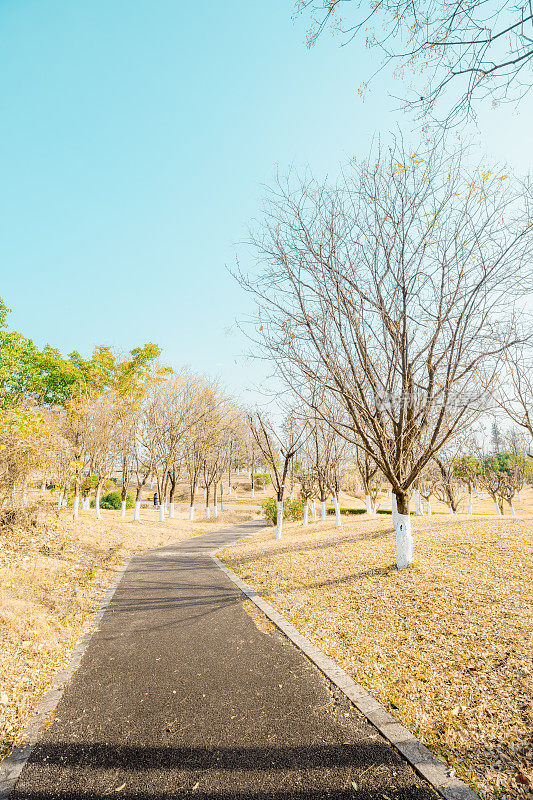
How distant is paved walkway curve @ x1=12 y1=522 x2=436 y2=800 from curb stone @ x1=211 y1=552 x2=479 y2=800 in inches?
3.4

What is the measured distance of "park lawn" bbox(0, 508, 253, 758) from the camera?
420cm

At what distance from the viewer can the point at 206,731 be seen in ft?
11.1

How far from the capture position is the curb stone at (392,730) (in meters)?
2.67

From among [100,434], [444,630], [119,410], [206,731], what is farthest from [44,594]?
[119,410]

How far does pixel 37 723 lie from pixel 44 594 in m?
4.11

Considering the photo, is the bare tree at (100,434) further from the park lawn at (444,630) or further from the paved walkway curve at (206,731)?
the paved walkway curve at (206,731)

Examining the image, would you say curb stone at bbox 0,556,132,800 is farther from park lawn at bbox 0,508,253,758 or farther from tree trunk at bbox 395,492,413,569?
tree trunk at bbox 395,492,413,569

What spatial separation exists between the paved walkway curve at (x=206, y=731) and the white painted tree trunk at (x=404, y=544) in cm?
313

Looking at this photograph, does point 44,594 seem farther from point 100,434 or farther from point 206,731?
point 100,434

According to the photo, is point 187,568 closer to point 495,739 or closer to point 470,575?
point 470,575

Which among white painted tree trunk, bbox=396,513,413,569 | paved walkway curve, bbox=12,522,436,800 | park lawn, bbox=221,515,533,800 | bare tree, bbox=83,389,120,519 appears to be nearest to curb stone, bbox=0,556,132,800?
paved walkway curve, bbox=12,522,436,800

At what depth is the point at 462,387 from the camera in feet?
26.2

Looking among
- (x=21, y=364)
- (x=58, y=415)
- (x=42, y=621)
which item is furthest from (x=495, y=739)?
Answer: (x=21, y=364)

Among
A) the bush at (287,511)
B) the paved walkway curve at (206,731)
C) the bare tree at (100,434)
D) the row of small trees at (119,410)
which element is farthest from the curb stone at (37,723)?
the bush at (287,511)
